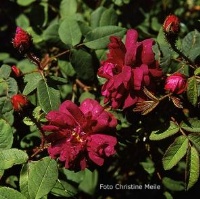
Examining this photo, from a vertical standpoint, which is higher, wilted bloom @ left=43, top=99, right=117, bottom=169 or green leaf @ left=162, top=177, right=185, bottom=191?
wilted bloom @ left=43, top=99, right=117, bottom=169

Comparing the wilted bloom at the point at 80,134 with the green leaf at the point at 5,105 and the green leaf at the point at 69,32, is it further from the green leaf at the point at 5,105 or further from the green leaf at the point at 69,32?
the green leaf at the point at 69,32

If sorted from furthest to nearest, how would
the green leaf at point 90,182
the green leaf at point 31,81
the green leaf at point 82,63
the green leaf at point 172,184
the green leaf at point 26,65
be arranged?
the green leaf at point 90,182
the green leaf at point 26,65
the green leaf at point 172,184
the green leaf at point 82,63
the green leaf at point 31,81

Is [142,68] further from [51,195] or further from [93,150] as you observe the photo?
[51,195]

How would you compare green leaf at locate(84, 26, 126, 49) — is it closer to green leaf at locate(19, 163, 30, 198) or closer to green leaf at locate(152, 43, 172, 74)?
green leaf at locate(152, 43, 172, 74)

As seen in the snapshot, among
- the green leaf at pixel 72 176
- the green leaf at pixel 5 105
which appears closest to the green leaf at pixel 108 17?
the green leaf at pixel 5 105

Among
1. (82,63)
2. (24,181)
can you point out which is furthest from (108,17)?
(24,181)

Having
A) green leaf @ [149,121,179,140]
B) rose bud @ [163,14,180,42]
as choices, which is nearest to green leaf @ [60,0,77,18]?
A: rose bud @ [163,14,180,42]
